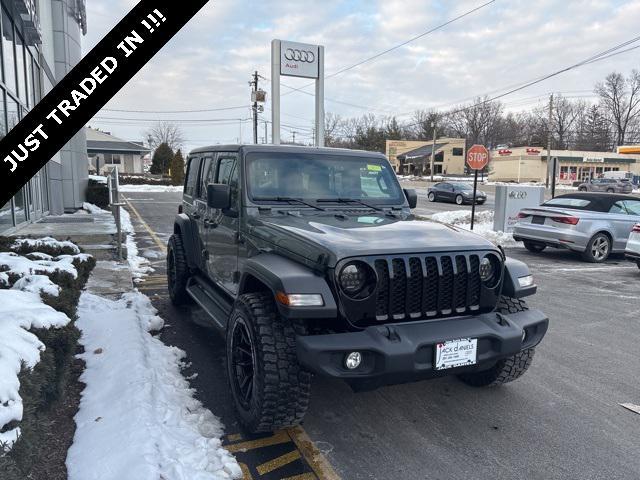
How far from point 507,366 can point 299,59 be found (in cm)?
1451

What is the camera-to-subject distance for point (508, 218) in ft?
45.3

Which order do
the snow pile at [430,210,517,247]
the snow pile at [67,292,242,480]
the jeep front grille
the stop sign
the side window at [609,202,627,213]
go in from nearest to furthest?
the snow pile at [67,292,242,480] < the jeep front grille < the side window at [609,202,627,213] < the snow pile at [430,210,517,247] < the stop sign

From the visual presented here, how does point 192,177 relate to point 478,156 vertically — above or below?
below

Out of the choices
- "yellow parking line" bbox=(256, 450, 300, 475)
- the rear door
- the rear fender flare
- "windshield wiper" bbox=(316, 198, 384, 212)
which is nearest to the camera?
"yellow parking line" bbox=(256, 450, 300, 475)

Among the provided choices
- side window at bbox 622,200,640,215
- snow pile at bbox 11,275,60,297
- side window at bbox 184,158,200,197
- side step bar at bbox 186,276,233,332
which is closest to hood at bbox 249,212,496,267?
side step bar at bbox 186,276,233,332

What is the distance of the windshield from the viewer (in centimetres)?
435

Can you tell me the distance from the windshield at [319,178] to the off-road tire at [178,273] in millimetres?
2181

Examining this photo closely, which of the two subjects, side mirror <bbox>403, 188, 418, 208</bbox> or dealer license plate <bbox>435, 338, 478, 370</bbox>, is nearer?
dealer license plate <bbox>435, 338, 478, 370</bbox>

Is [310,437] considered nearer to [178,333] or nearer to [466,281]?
[466,281]

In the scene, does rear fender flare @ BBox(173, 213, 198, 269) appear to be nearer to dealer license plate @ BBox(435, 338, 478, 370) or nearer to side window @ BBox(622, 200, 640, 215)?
dealer license plate @ BBox(435, 338, 478, 370)

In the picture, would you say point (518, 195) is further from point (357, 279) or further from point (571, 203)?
point (357, 279)

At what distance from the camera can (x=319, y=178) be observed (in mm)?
4555

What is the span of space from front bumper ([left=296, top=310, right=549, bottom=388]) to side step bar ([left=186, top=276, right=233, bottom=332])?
1458 millimetres

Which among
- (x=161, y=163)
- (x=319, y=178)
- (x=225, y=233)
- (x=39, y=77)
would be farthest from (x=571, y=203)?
(x=161, y=163)
